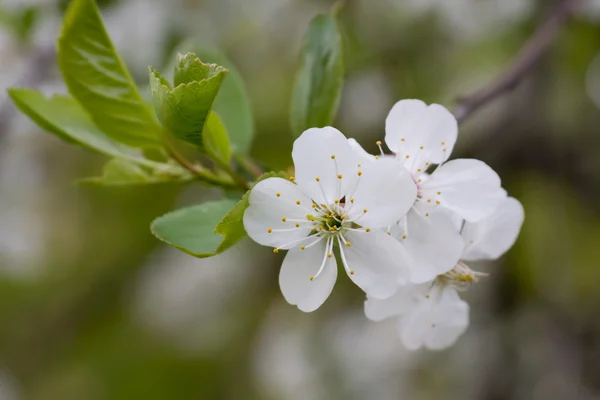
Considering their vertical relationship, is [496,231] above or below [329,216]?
below

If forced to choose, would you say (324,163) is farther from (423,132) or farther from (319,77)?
(319,77)

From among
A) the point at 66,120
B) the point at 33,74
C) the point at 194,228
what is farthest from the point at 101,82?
the point at 33,74

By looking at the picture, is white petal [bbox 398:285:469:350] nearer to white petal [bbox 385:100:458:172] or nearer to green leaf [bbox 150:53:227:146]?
white petal [bbox 385:100:458:172]

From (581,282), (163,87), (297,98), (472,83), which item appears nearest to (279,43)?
(472,83)

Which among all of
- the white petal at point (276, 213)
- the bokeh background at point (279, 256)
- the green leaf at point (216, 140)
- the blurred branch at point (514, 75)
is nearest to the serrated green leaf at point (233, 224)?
the white petal at point (276, 213)

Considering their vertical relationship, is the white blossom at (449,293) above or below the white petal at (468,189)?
below

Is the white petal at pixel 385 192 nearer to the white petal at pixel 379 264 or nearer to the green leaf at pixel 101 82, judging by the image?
the white petal at pixel 379 264
